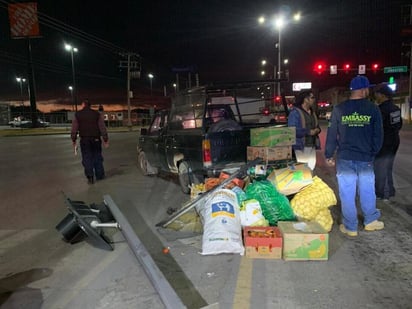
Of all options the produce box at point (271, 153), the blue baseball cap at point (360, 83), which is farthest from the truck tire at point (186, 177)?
the blue baseball cap at point (360, 83)

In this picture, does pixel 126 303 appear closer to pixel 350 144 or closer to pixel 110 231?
pixel 110 231

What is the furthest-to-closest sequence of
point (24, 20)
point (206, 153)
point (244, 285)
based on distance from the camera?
point (24, 20) < point (206, 153) < point (244, 285)

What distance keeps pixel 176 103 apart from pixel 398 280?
5530 mm

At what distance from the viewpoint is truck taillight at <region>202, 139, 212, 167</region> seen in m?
6.20

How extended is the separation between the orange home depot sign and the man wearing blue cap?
96.5ft

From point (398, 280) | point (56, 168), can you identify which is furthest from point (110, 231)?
point (56, 168)

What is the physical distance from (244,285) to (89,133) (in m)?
6.24

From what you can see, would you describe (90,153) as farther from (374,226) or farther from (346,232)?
(374,226)

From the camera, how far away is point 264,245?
3.89 meters

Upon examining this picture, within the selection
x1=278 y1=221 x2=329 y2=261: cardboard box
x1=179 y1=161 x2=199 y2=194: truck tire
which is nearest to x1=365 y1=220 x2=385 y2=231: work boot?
x1=278 y1=221 x2=329 y2=261: cardboard box

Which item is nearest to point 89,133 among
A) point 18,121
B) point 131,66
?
point 131,66

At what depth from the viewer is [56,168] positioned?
1144cm

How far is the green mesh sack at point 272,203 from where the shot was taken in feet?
14.7

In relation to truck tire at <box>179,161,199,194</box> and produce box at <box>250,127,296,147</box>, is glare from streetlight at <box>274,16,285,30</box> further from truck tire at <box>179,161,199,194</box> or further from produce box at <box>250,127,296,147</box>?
produce box at <box>250,127,296,147</box>
